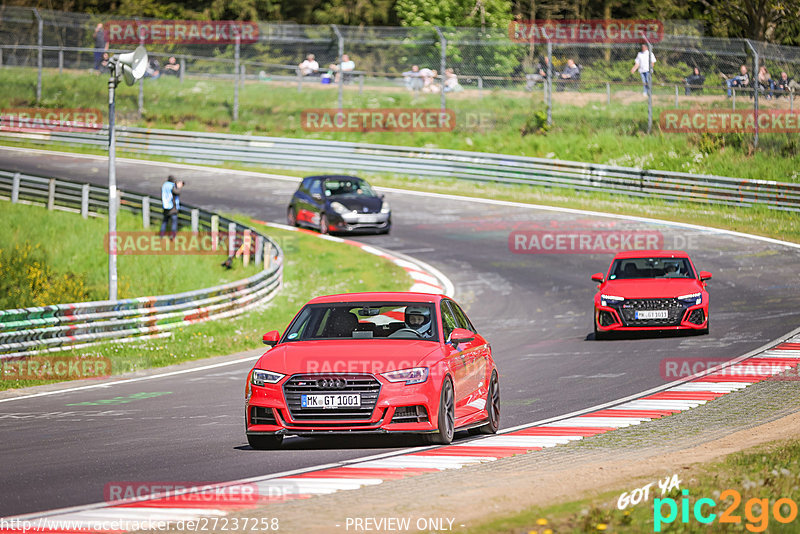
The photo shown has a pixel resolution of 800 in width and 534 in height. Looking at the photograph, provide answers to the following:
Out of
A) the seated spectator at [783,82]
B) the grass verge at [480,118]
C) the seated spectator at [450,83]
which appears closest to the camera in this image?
the seated spectator at [783,82]

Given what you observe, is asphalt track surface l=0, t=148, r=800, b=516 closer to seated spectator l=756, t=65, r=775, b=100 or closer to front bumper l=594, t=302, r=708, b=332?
front bumper l=594, t=302, r=708, b=332

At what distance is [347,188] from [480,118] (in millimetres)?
11705

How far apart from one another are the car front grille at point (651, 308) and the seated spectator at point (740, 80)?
57.2 feet

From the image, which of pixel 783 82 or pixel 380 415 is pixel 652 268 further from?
pixel 783 82

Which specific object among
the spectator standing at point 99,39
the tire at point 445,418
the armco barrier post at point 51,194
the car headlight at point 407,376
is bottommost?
the armco barrier post at point 51,194

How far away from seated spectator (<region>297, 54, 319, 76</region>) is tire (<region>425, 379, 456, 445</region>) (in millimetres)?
33822

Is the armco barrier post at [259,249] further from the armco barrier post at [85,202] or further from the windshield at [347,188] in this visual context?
the armco barrier post at [85,202]

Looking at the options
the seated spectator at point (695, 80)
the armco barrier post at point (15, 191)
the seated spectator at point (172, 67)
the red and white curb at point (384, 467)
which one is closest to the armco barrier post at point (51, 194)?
the armco barrier post at point (15, 191)

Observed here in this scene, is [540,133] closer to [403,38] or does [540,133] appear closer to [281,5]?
[403,38]

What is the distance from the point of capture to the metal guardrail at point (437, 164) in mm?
33594

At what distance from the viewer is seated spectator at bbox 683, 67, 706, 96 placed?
117ft

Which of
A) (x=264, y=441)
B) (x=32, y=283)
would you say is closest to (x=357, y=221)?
(x=32, y=283)

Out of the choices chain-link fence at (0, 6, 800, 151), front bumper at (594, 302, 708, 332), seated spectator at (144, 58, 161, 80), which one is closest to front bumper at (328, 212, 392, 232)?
chain-link fence at (0, 6, 800, 151)

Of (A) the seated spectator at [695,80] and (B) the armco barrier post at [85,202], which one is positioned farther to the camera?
(A) the seated spectator at [695,80]
